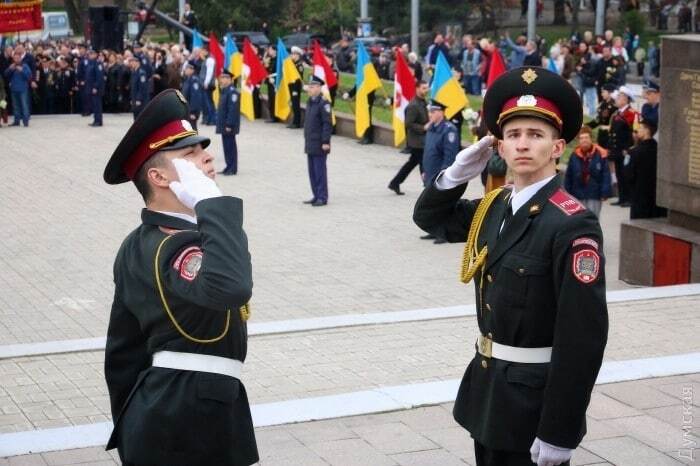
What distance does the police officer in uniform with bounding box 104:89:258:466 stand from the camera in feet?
13.4

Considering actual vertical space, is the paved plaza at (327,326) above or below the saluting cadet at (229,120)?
below

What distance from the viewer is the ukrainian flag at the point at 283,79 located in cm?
2626

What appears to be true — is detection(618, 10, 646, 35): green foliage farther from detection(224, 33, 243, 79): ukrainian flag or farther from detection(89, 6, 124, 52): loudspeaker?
detection(224, 33, 243, 79): ukrainian flag

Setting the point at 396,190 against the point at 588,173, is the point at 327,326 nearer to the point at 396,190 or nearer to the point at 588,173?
the point at 588,173

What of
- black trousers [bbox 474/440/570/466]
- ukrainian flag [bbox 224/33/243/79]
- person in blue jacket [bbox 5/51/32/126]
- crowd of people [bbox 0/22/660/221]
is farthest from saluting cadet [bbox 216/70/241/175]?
black trousers [bbox 474/440/570/466]

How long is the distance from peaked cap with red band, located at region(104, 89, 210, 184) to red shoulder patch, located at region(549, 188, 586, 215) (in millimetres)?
1193

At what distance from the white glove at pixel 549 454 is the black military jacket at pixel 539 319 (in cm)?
2

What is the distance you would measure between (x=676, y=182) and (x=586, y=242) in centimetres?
790

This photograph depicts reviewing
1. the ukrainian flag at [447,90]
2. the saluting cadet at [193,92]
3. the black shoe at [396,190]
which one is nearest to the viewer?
the black shoe at [396,190]

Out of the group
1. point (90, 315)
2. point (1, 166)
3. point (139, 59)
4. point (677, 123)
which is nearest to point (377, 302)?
point (90, 315)

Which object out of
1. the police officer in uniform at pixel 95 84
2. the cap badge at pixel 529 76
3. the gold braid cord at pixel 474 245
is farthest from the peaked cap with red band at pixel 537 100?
the police officer in uniform at pixel 95 84

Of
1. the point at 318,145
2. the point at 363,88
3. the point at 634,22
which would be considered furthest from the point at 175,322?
the point at 634,22

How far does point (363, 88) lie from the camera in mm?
23781

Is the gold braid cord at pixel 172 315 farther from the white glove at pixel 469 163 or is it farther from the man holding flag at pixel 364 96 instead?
the man holding flag at pixel 364 96
